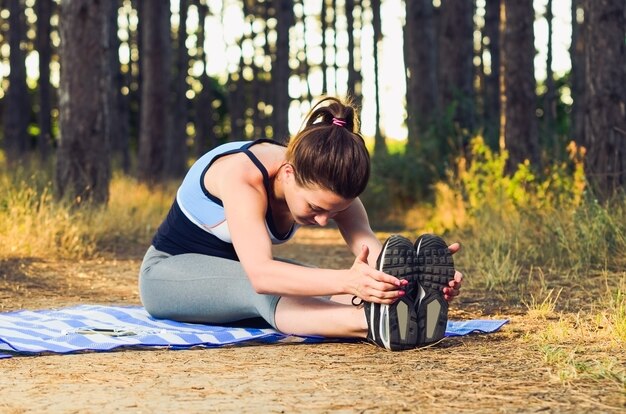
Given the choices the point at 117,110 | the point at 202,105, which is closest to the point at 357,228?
the point at 117,110

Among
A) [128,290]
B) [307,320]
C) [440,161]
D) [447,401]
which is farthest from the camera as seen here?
[440,161]

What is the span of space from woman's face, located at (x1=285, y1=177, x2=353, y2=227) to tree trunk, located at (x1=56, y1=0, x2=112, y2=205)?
703cm

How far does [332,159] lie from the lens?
4.27 metres

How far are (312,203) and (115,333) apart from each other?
1.22m

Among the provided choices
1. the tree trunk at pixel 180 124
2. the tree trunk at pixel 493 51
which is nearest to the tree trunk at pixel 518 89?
the tree trunk at pixel 493 51

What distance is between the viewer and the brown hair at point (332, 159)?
427cm

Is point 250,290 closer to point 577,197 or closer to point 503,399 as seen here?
point 503,399

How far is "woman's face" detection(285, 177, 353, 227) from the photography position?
4344 millimetres

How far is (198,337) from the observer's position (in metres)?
4.86

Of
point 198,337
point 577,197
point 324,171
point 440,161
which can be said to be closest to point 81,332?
point 198,337

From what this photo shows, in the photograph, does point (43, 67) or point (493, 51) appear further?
point (493, 51)

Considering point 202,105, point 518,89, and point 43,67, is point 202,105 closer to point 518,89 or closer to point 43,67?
point 43,67

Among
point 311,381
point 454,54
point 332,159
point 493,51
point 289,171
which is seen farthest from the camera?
point 493,51

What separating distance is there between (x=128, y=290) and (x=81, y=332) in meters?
2.48
